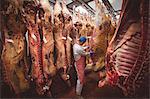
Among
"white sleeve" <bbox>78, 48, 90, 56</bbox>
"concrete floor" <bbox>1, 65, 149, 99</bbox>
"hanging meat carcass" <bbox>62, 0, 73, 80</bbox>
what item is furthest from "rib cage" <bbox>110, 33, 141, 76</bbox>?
"hanging meat carcass" <bbox>62, 0, 73, 80</bbox>

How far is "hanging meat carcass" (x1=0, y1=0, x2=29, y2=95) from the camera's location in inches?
75.0

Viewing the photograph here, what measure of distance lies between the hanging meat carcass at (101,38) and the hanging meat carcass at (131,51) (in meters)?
0.30

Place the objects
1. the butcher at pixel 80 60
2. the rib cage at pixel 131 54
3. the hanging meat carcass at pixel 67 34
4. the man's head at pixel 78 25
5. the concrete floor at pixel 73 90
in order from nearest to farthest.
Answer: the rib cage at pixel 131 54 < the concrete floor at pixel 73 90 < the butcher at pixel 80 60 < the hanging meat carcass at pixel 67 34 < the man's head at pixel 78 25

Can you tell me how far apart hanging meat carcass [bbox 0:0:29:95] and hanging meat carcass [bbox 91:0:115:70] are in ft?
1.75

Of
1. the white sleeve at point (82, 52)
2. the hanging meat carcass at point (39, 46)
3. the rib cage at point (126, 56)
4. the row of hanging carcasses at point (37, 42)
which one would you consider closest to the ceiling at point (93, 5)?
the row of hanging carcasses at point (37, 42)

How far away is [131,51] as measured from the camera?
1524 millimetres

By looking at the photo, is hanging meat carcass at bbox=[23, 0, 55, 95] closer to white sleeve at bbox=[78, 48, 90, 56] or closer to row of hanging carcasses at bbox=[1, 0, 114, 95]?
row of hanging carcasses at bbox=[1, 0, 114, 95]

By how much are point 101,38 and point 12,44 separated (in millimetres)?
642

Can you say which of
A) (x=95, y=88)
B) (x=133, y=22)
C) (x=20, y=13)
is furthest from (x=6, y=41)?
(x=133, y=22)

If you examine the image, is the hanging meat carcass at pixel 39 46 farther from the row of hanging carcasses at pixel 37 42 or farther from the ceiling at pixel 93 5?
the ceiling at pixel 93 5

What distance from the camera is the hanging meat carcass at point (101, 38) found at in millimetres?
1930

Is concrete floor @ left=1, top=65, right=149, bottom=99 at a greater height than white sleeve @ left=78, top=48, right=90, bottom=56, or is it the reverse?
white sleeve @ left=78, top=48, right=90, bottom=56

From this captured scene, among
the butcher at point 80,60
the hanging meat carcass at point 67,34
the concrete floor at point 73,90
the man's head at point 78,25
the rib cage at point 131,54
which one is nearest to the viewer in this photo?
the rib cage at point 131,54

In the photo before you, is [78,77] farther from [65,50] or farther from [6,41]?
[6,41]
